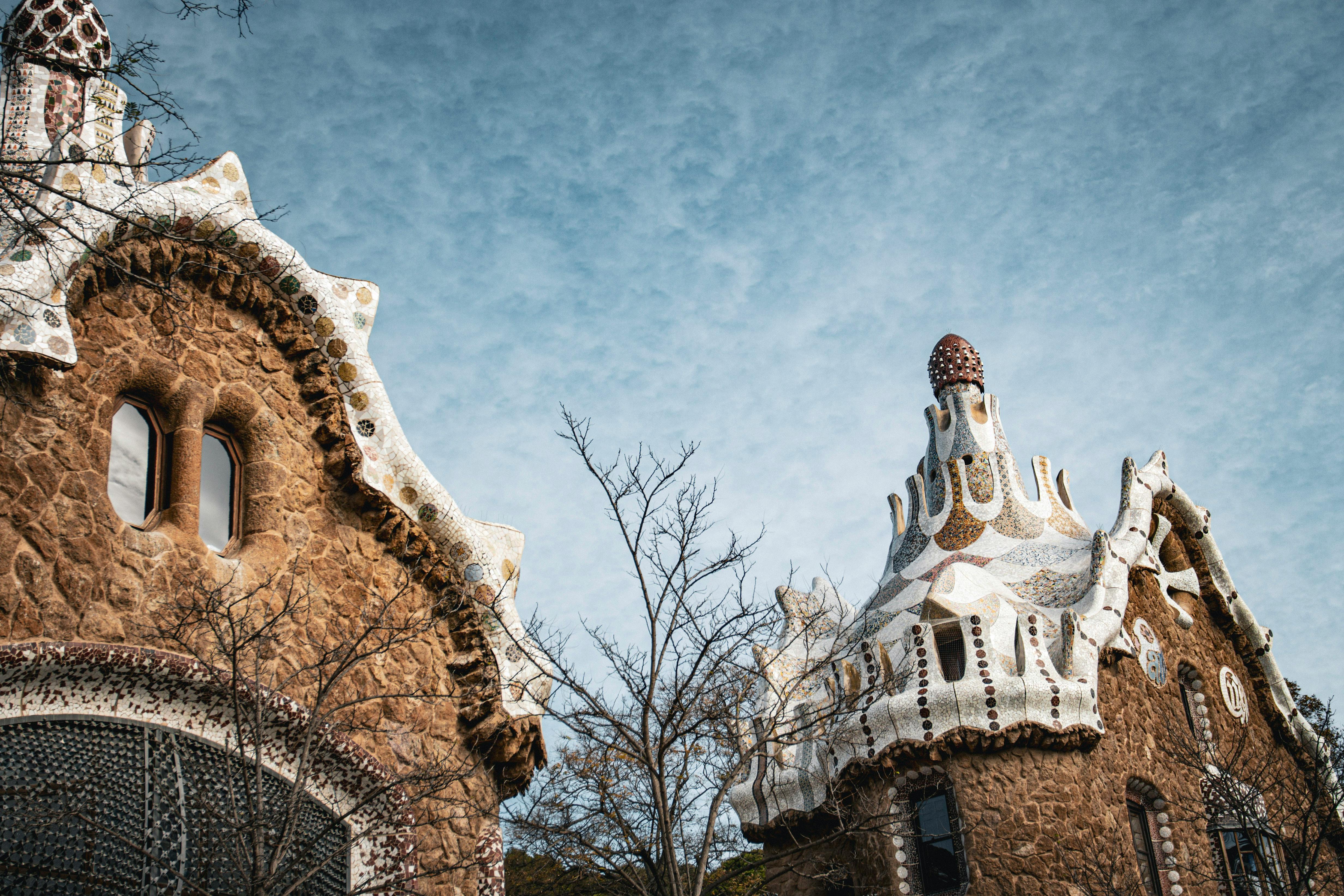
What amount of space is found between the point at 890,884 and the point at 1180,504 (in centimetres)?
582

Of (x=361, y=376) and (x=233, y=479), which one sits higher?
(x=361, y=376)

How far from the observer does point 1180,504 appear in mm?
13180

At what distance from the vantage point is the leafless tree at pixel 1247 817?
339 inches

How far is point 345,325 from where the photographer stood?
21.1 feet

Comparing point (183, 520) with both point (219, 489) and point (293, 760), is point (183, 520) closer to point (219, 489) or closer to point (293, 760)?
point (219, 489)

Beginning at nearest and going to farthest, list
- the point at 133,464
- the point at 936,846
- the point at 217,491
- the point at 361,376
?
the point at 133,464, the point at 217,491, the point at 361,376, the point at 936,846

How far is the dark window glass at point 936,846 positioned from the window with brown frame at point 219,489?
5793 mm

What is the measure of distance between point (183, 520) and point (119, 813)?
1.30 m

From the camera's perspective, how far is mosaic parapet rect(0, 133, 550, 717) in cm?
592

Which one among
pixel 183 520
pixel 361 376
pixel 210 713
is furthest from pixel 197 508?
pixel 361 376

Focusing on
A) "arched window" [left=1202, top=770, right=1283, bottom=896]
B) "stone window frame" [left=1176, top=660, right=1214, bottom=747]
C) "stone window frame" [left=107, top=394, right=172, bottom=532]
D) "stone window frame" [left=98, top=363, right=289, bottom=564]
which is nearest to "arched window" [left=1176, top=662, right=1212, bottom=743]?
"stone window frame" [left=1176, top=660, right=1214, bottom=747]

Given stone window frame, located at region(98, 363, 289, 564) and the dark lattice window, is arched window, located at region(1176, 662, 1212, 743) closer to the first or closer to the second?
the dark lattice window

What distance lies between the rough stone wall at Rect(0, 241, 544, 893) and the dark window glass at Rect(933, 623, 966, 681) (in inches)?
192

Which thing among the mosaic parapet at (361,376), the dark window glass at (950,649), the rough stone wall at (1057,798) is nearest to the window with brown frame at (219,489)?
the mosaic parapet at (361,376)
